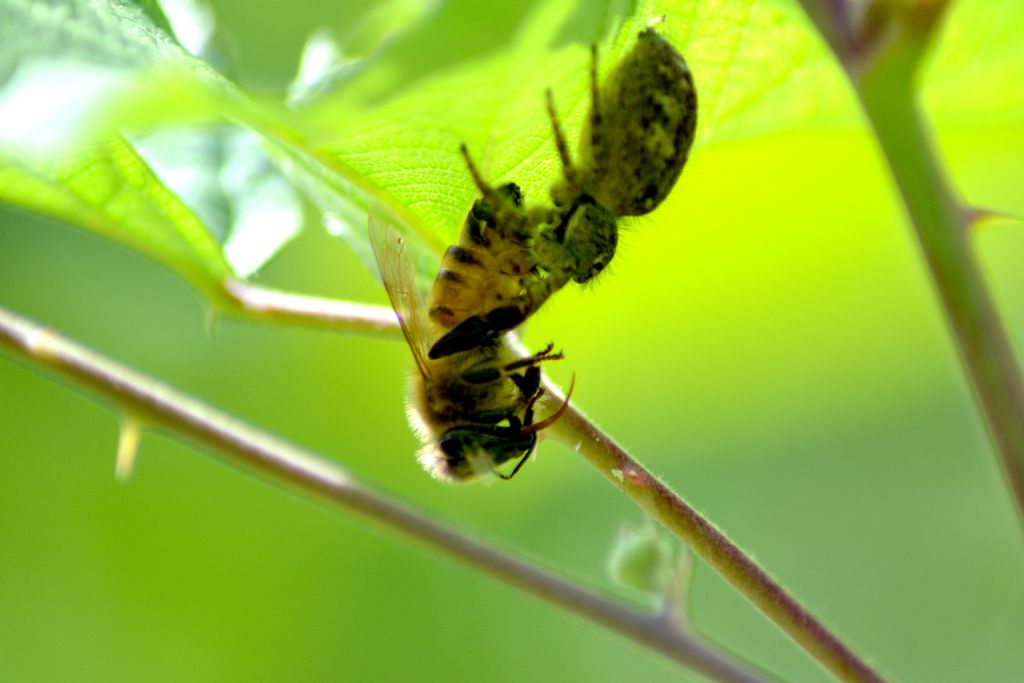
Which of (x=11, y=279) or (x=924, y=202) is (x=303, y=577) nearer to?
(x=11, y=279)

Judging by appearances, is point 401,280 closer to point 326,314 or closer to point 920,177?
point 326,314

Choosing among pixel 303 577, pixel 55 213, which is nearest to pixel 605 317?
pixel 303 577

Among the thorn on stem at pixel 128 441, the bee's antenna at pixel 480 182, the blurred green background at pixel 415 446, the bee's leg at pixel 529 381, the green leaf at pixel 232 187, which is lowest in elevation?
the blurred green background at pixel 415 446

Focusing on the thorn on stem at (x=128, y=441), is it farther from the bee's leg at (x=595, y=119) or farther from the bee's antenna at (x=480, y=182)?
the bee's leg at (x=595, y=119)

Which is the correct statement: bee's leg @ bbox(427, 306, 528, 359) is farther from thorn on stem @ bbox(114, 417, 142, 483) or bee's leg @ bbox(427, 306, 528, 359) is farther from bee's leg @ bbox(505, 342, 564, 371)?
thorn on stem @ bbox(114, 417, 142, 483)

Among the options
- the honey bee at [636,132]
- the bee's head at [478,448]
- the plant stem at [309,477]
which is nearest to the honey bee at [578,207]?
the honey bee at [636,132]

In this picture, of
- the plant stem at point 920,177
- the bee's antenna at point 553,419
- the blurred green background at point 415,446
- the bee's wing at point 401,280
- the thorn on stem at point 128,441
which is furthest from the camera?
the blurred green background at point 415,446

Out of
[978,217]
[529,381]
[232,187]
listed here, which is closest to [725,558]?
[529,381]
